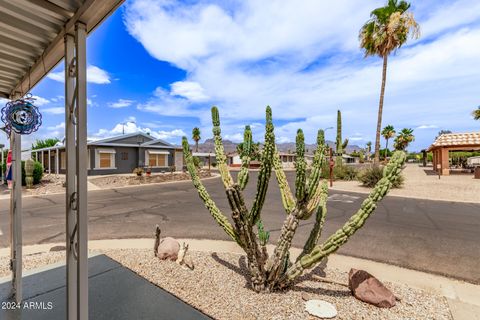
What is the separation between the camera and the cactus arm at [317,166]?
3.25 meters

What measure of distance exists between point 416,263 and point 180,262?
15.1ft

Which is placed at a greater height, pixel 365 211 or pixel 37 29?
pixel 37 29

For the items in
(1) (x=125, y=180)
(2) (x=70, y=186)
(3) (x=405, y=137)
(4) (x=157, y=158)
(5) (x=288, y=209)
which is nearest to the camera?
(2) (x=70, y=186)

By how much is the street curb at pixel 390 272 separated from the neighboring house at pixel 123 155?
1799 centimetres

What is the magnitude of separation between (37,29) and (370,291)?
4879 millimetres

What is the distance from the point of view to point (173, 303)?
3.23 meters

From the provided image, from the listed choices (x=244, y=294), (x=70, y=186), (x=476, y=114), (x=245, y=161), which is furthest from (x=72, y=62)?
(x=476, y=114)

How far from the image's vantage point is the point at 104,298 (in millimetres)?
3283

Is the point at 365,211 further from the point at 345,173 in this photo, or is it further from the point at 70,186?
the point at 345,173

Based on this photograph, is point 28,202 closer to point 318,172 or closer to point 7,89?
point 7,89

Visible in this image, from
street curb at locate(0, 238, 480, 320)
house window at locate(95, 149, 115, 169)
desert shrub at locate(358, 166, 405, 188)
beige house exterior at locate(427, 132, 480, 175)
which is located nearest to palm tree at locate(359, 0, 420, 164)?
desert shrub at locate(358, 166, 405, 188)

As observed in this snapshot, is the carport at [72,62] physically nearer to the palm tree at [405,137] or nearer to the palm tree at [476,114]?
the palm tree at [476,114]

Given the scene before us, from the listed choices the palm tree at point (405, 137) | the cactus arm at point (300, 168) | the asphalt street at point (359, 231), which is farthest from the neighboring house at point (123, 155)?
the palm tree at point (405, 137)

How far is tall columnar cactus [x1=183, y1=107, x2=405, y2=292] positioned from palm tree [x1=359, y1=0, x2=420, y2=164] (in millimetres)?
18387
